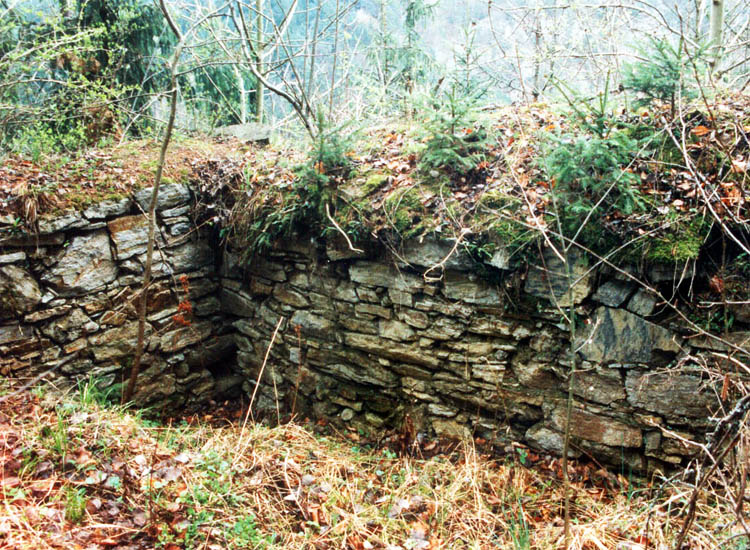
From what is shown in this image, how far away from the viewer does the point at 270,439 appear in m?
3.10

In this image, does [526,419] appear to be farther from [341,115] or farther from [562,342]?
[341,115]

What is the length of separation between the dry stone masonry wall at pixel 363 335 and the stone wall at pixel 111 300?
11 mm

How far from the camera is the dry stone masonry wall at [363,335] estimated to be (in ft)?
8.88

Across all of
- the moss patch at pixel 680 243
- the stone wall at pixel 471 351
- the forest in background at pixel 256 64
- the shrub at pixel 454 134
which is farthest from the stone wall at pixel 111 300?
the moss patch at pixel 680 243

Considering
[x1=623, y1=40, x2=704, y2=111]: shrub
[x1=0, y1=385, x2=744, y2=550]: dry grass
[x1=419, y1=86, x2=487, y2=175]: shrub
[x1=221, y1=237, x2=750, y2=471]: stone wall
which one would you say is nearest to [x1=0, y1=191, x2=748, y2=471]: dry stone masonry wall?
[x1=221, y1=237, x2=750, y2=471]: stone wall

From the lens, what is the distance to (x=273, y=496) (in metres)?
2.54

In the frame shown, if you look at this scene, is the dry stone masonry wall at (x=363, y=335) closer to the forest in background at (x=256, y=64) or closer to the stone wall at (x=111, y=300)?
the stone wall at (x=111, y=300)

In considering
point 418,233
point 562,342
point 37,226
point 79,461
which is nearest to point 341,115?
point 418,233

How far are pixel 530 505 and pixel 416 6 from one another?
27.5 feet

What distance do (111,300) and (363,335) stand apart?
2211 mm

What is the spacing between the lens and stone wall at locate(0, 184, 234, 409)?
134 inches

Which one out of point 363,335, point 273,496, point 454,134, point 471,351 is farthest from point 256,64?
point 273,496

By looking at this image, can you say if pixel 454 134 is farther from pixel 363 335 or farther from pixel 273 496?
pixel 273 496

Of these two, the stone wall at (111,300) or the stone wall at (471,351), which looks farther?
the stone wall at (111,300)
